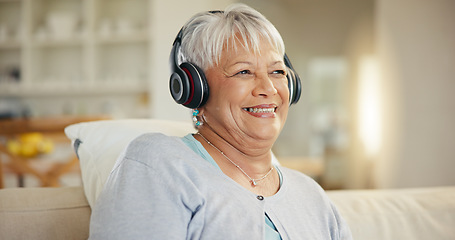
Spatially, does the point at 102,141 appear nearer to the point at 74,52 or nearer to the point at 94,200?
the point at 94,200

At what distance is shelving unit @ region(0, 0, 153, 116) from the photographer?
4.54 meters

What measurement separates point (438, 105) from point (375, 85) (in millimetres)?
1241

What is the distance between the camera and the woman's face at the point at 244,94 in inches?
41.9

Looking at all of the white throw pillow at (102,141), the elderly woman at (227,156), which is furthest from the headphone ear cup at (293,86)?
the white throw pillow at (102,141)

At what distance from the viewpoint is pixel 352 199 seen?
4.58ft

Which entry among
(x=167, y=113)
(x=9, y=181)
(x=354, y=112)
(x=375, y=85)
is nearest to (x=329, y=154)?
(x=354, y=112)

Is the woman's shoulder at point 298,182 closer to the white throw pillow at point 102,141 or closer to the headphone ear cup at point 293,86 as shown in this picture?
the headphone ear cup at point 293,86

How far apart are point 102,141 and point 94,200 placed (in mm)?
182

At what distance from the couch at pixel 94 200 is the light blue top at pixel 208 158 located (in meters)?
0.24

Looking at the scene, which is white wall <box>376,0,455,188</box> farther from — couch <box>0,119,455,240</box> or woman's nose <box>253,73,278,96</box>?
woman's nose <box>253,73,278,96</box>

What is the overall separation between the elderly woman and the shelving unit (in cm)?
346

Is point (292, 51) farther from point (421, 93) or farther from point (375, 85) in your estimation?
point (421, 93)

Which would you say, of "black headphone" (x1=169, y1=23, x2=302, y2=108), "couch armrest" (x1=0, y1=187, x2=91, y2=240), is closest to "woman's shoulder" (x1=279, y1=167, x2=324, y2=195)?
"black headphone" (x1=169, y1=23, x2=302, y2=108)

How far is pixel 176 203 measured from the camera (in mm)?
876
